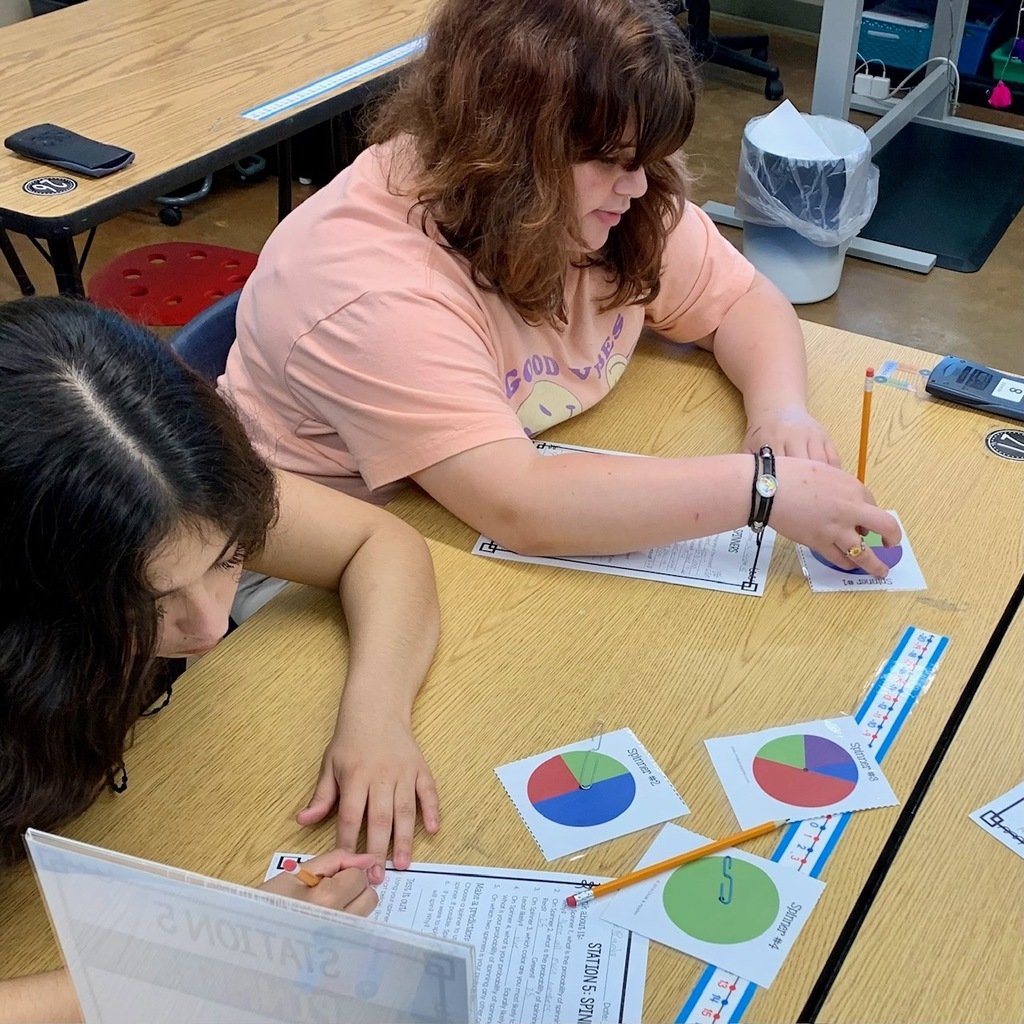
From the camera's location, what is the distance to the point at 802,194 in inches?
111

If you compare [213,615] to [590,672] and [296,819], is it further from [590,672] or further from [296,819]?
[590,672]

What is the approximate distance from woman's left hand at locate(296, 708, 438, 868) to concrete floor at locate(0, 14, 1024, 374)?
198 centimetres

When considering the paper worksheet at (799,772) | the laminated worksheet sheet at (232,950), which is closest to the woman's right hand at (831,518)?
the paper worksheet at (799,772)

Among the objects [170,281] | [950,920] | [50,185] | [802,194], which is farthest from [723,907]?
[802,194]

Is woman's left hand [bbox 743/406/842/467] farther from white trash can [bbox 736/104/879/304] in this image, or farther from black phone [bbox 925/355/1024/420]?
white trash can [bbox 736/104/879/304]

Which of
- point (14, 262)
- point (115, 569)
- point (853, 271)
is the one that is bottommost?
point (853, 271)

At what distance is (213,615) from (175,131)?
1.25 meters

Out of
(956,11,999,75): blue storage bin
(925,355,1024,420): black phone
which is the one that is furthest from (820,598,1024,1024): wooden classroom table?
(956,11,999,75): blue storage bin

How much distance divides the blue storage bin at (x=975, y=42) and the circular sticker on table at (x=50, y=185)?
3.25 metres

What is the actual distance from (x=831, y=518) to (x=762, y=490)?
69 mm

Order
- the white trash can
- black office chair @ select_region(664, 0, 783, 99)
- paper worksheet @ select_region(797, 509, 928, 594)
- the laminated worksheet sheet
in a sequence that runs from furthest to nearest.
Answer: black office chair @ select_region(664, 0, 783, 99) → the white trash can → paper worksheet @ select_region(797, 509, 928, 594) → the laminated worksheet sheet

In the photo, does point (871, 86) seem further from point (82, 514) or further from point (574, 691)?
point (82, 514)

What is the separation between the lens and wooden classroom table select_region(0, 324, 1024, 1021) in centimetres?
85

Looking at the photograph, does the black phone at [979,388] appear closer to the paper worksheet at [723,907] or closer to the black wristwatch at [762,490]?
the black wristwatch at [762,490]
